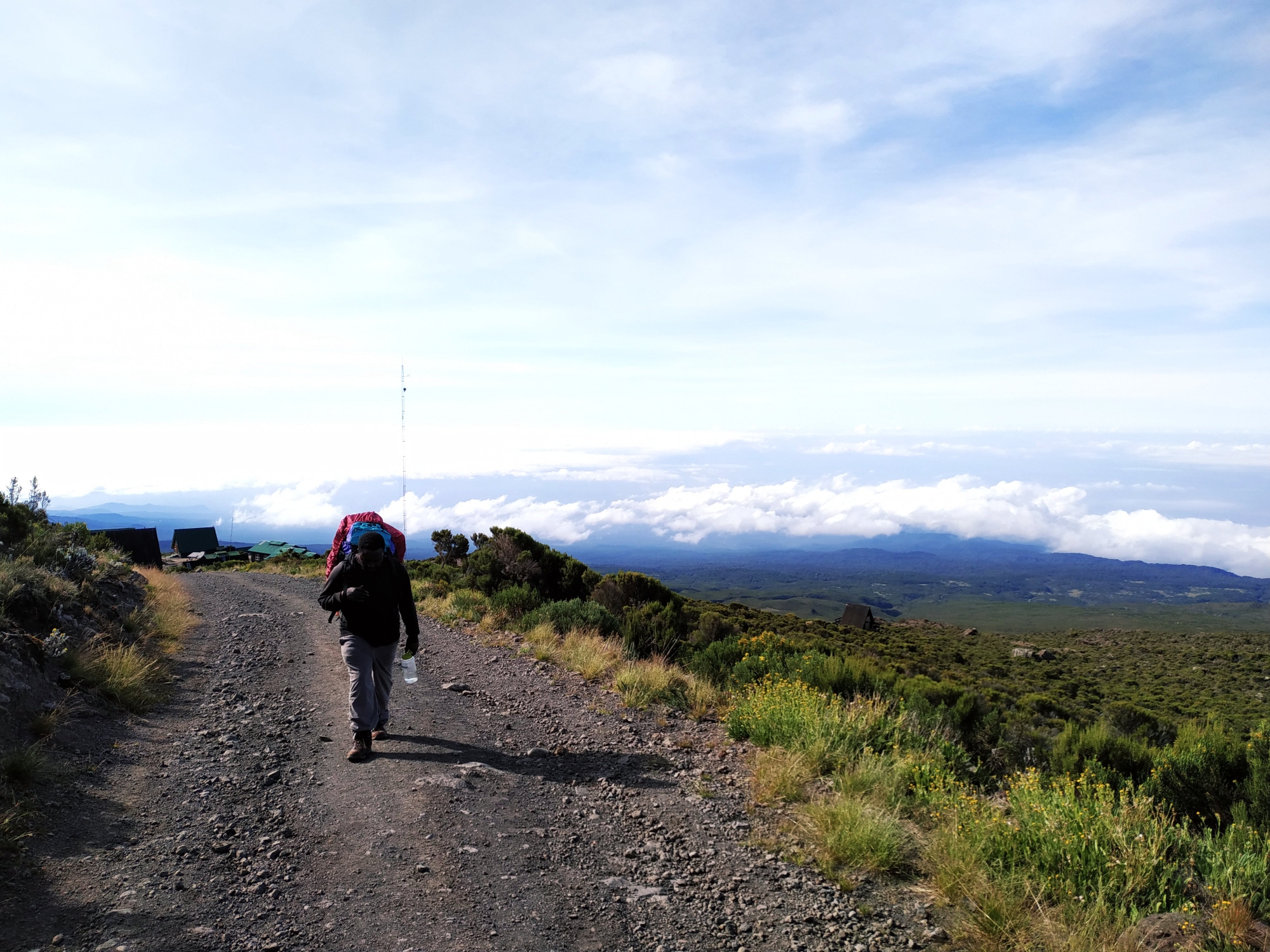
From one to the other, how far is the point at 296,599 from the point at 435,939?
16.0 m

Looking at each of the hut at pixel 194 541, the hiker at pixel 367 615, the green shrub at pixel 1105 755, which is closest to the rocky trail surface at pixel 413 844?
the hiker at pixel 367 615

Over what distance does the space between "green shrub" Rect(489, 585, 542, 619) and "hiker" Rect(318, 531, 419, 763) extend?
769 centimetres

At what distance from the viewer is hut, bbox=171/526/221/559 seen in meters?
54.7

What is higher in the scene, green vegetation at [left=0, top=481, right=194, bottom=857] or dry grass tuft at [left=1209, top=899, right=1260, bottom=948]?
green vegetation at [left=0, top=481, right=194, bottom=857]

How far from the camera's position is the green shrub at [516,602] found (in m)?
14.7

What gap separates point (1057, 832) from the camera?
180 inches

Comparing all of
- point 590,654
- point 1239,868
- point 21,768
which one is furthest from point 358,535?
point 1239,868

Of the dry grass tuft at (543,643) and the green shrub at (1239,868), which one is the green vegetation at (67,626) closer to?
the dry grass tuft at (543,643)

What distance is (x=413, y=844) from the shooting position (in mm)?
4828

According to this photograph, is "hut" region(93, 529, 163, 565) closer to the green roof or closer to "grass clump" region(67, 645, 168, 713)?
the green roof

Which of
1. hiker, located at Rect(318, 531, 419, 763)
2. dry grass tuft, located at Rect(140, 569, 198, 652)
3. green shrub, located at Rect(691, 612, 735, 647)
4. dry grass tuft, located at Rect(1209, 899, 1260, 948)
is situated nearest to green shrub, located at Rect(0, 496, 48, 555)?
dry grass tuft, located at Rect(140, 569, 198, 652)

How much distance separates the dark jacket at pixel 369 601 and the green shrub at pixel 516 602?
25.5 feet

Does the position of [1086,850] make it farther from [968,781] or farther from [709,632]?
[709,632]

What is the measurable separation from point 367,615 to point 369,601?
0.15 metres
